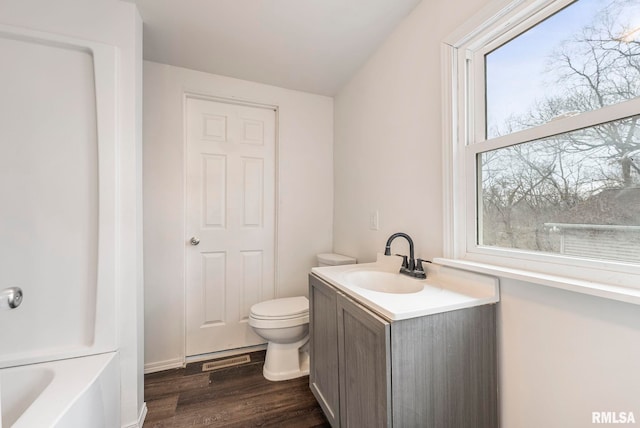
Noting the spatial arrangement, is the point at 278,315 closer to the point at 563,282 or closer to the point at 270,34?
the point at 563,282

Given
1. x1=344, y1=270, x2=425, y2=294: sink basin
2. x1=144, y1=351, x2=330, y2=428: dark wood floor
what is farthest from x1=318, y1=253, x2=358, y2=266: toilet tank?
x1=144, y1=351, x2=330, y2=428: dark wood floor

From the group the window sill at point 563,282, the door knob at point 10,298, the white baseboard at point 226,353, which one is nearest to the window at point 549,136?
the window sill at point 563,282

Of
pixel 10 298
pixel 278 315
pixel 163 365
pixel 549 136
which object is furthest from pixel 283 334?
pixel 549 136

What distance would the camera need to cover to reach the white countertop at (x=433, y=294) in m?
0.89

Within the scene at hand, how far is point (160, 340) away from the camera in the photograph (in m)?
1.87

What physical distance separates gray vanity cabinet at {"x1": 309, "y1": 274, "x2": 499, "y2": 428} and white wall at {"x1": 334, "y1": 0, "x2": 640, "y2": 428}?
113 mm

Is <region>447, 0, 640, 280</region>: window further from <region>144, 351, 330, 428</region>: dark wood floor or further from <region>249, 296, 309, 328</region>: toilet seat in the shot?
<region>144, 351, 330, 428</region>: dark wood floor

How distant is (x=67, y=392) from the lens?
3.26ft

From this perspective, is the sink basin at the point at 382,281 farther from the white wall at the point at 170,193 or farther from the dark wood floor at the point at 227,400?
the white wall at the point at 170,193

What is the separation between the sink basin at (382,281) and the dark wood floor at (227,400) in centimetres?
78

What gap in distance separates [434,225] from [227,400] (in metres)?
1.58

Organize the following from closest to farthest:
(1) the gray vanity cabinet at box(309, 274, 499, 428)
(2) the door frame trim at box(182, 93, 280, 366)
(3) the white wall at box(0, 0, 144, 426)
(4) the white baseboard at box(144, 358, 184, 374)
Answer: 1. (1) the gray vanity cabinet at box(309, 274, 499, 428)
2. (3) the white wall at box(0, 0, 144, 426)
3. (4) the white baseboard at box(144, 358, 184, 374)
4. (2) the door frame trim at box(182, 93, 280, 366)

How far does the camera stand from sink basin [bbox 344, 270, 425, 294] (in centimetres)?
132

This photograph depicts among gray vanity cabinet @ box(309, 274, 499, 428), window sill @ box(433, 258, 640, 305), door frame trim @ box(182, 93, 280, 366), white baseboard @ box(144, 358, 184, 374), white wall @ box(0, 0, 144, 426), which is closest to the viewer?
window sill @ box(433, 258, 640, 305)
